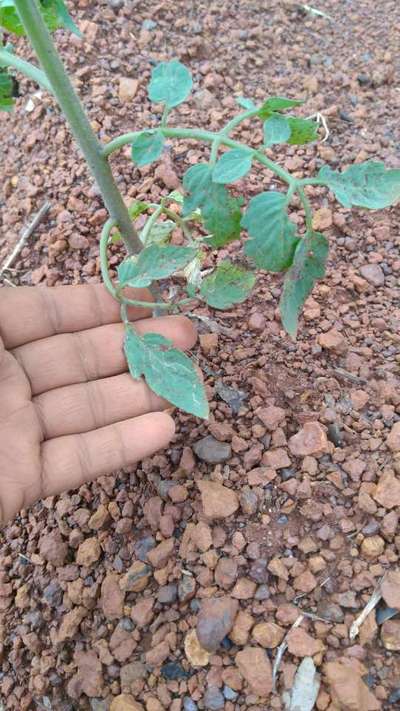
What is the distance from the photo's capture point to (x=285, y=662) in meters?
1.17

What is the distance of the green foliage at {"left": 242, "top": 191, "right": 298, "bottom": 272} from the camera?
1.02 meters

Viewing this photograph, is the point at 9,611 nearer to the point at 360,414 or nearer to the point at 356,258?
the point at 360,414

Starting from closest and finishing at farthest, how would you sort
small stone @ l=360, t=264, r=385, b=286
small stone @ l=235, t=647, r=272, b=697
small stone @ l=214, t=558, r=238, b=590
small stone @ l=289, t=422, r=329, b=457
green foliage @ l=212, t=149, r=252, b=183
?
green foliage @ l=212, t=149, r=252, b=183 → small stone @ l=235, t=647, r=272, b=697 → small stone @ l=214, t=558, r=238, b=590 → small stone @ l=289, t=422, r=329, b=457 → small stone @ l=360, t=264, r=385, b=286

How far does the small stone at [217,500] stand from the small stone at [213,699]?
0.31 meters

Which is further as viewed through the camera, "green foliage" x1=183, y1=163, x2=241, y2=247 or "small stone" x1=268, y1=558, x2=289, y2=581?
"small stone" x1=268, y1=558, x2=289, y2=581

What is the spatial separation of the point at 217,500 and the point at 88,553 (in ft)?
0.99

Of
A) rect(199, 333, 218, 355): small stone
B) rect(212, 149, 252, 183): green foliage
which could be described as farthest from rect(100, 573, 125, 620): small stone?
rect(212, 149, 252, 183): green foliage

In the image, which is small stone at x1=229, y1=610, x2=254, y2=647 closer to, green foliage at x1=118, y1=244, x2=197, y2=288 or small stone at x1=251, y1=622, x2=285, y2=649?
small stone at x1=251, y1=622, x2=285, y2=649

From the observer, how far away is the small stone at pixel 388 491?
127 cm

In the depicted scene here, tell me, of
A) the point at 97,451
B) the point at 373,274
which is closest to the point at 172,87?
Result: the point at 97,451

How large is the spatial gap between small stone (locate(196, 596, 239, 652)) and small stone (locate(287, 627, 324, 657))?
11 cm

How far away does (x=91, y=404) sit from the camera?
1359mm

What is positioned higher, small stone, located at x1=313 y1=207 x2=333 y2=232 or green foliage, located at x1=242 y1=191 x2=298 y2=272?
green foliage, located at x1=242 y1=191 x2=298 y2=272

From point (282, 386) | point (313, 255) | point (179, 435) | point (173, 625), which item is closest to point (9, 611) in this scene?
point (173, 625)
